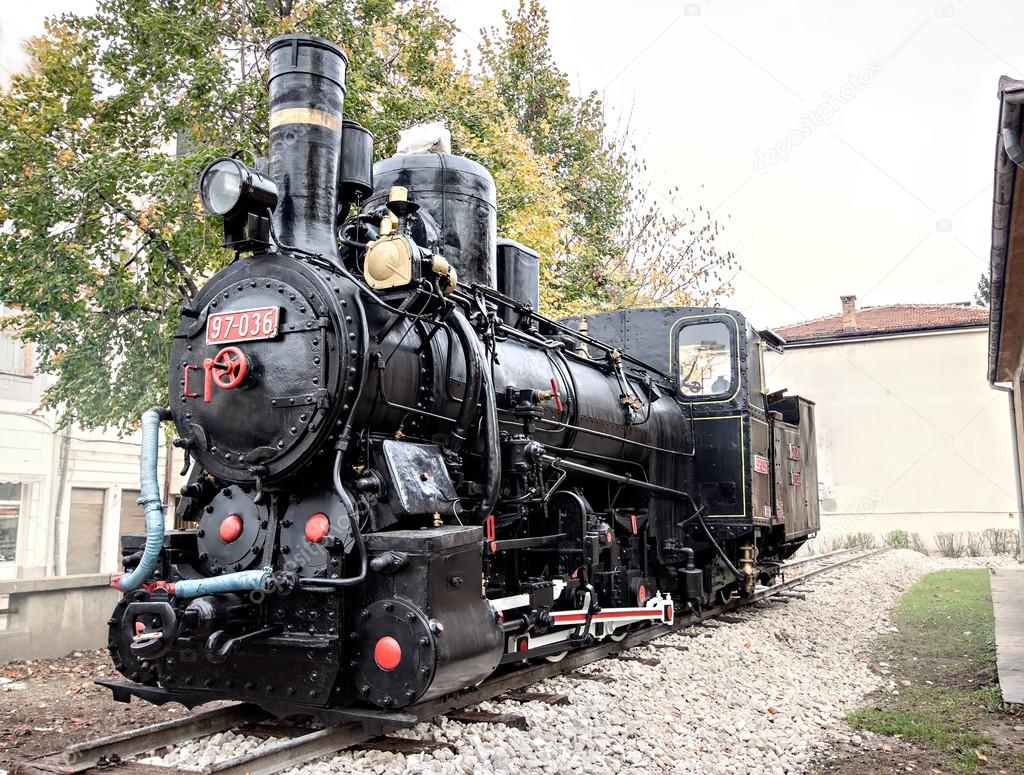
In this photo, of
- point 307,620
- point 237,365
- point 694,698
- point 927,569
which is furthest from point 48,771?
point 927,569

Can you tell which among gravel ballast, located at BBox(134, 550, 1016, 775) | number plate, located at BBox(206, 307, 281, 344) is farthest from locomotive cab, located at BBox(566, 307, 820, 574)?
number plate, located at BBox(206, 307, 281, 344)

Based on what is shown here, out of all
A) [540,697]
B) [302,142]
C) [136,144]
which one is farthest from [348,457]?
[136,144]

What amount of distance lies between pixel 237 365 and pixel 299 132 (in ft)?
4.64

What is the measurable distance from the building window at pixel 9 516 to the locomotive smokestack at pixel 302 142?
40.5 ft

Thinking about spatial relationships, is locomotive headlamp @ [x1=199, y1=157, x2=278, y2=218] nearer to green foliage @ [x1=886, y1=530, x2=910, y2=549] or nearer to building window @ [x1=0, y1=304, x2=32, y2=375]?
building window @ [x1=0, y1=304, x2=32, y2=375]

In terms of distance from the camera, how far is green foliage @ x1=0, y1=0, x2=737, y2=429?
30.0 feet

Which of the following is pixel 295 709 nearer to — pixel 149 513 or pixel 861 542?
pixel 149 513

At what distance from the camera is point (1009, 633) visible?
24.7 ft

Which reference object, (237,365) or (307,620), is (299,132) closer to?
(237,365)

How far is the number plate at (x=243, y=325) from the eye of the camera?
4.54m

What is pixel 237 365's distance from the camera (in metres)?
4.50

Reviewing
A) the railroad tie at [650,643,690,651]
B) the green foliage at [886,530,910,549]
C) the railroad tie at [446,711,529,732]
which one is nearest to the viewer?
the railroad tie at [446,711,529,732]

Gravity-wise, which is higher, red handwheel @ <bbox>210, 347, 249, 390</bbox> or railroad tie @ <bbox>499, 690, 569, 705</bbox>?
red handwheel @ <bbox>210, 347, 249, 390</bbox>

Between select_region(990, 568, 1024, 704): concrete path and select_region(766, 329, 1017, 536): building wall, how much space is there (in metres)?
17.2
